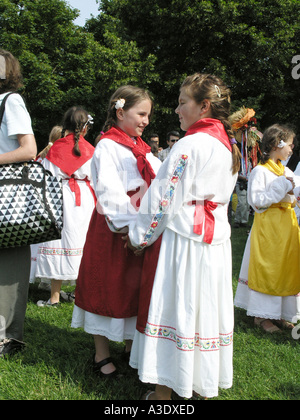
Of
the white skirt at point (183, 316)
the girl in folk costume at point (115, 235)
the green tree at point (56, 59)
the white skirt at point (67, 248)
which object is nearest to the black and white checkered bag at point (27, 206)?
the girl in folk costume at point (115, 235)

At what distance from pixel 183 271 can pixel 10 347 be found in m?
1.57

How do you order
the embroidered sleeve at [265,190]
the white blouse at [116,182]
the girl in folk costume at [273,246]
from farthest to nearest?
the girl in folk costume at [273,246] → the embroidered sleeve at [265,190] → the white blouse at [116,182]

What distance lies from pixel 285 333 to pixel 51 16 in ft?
71.3

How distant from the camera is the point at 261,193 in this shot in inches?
150

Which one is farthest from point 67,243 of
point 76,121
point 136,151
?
point 136,151

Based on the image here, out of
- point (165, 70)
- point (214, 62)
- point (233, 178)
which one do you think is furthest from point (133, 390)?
point (165, 70)

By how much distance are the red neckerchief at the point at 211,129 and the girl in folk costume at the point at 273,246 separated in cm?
163

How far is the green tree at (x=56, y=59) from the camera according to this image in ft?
51.6

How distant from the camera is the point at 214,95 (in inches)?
89.4

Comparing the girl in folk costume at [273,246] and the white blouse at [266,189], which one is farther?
the girl in folk costume at [273,246]

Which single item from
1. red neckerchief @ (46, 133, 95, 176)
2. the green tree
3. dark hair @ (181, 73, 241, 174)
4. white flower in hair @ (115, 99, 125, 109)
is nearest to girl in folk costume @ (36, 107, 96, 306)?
red neckerchief @ (46, 133, 95, 176)

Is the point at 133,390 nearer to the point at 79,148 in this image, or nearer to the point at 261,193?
the point at 261,193

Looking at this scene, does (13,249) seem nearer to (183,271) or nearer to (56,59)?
(183,271)

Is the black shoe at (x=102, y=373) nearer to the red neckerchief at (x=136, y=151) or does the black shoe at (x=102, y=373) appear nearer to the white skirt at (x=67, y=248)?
the red neckerchief at (x=136, y=151)
